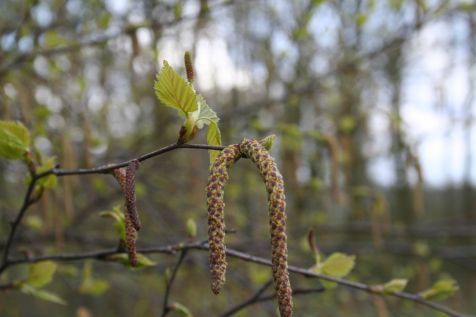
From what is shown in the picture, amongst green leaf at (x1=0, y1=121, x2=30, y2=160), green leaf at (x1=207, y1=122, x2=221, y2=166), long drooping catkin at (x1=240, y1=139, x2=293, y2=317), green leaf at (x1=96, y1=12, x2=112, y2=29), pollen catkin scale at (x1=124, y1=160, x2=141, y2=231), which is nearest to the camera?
long drooping catkin at (x1=240, y1=139, x2=293, y2=317)

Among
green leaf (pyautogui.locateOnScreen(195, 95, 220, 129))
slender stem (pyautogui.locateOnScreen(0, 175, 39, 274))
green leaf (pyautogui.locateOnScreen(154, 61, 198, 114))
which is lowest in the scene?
slender stem (pyautogui.locateOnScreen(0, 175, 39, 274))

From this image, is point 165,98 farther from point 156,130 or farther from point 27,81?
point 156,130

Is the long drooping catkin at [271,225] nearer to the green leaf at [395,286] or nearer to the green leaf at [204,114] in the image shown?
the green leaf at [204,114]

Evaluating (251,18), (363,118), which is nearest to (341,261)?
(363,118)

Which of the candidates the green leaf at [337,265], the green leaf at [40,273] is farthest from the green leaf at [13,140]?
the green leaf at [337,265]

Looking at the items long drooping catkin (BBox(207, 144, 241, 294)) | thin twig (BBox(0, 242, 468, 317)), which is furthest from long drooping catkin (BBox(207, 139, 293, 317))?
thin twig (BBox(0, 242, 468, 317))

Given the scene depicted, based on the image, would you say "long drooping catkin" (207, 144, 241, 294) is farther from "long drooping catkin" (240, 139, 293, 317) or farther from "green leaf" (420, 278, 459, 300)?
"green leaf" (420, 278, 459, 300)

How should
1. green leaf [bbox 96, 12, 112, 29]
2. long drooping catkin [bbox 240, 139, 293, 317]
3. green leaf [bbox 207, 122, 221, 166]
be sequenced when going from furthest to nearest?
green leaf [bbox 96, 12, 112, 29]
green leaf [bbox 207, 122, 221, 166]
long drooping catkin [bbox 240, 139, 293, 317]
